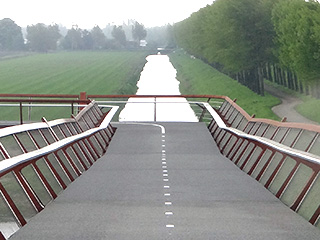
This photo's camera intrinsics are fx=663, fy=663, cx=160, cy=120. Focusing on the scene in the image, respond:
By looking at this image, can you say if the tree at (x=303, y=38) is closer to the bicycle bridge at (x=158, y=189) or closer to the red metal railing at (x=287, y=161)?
the red metal railing at (x=287, y=161)

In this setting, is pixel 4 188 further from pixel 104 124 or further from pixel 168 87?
pixel 168 87

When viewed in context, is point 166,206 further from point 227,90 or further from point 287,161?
point 227,90

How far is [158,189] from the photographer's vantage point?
1103 centimetres

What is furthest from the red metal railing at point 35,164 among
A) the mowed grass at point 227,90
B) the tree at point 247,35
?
the tree at point 247,35

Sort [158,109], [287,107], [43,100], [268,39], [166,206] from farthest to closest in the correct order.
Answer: [268,39] → [287,107] → [158,109] → [43,100] → [166,206]

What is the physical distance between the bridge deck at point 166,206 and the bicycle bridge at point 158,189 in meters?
0.01

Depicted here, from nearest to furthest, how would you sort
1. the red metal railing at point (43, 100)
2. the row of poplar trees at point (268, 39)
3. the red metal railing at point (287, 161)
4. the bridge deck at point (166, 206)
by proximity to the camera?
the bridge deck at point (166, 206)
the red metal railing at point (287, 161)
the red metal railing at point (43, 100)
the row of poplar trees at point (268, 39)

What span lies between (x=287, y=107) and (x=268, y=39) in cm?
1174

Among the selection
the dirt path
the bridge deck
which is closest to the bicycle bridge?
the bridge deck

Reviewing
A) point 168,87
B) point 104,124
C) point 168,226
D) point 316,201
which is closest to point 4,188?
point 168,226

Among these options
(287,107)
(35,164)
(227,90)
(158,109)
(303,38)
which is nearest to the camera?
(35,164)

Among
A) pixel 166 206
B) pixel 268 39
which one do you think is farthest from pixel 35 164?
pixel 268 39

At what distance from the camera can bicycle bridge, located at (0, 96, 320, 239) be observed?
7.56 meters

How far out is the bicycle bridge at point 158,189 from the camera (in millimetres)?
7559
